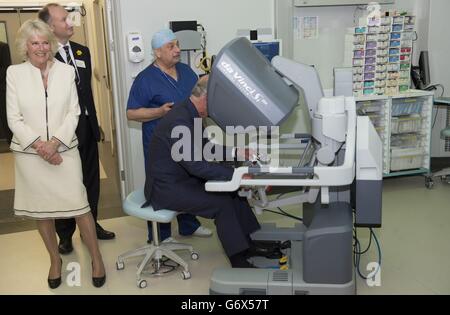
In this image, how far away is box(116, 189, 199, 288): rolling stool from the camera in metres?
2.66

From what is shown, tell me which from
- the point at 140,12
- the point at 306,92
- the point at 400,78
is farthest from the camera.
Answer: the point at 400,78

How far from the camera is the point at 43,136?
8.48ft

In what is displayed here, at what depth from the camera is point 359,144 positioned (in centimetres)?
229

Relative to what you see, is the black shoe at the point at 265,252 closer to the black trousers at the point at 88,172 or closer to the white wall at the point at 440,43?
the black trousers at the point at 88,172

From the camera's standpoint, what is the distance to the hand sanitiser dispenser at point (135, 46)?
3.68 metres

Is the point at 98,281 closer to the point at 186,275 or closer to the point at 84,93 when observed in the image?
the point at 186,275

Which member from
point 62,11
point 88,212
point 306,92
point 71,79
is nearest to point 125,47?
point 62,11

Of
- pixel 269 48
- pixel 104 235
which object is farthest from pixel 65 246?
pixel 269 48

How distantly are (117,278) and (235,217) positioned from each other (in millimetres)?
860

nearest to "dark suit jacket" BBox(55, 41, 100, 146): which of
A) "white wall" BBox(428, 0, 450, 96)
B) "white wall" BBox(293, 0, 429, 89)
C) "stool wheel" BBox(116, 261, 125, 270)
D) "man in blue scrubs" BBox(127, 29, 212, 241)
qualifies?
"man in blue scrubs" BBox(127, 29, 212, 241)

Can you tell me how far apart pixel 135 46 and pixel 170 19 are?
1.26 ft

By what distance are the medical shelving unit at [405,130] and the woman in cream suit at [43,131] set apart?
2.63 meters
